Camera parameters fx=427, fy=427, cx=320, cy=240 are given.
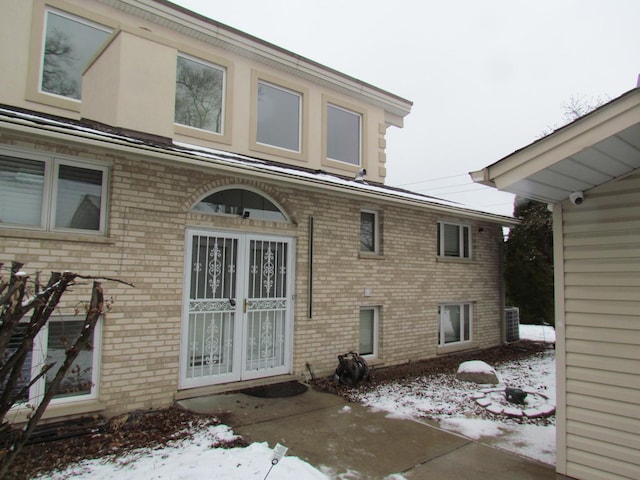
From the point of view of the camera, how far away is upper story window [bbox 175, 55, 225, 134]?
7820mm

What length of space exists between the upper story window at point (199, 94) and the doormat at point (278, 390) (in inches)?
187

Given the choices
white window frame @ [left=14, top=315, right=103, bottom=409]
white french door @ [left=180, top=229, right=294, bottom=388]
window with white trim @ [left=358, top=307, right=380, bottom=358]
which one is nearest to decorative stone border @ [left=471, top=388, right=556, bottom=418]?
window with white trim @ [left=358, top=307, right=380, bottom=358]

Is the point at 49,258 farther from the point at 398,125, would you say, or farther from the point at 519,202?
the point at 519,202

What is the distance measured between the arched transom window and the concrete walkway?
2.64 m

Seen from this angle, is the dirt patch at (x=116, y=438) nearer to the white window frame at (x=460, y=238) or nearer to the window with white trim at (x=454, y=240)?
the white window frame at (x=460, y=238)

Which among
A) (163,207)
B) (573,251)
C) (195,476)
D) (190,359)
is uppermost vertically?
(163,207)

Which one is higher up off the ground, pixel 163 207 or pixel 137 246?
pixel 163 207

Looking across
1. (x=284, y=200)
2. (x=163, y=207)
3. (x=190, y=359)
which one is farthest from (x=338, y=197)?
(x=190, y=359)

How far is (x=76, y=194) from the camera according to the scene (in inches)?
205

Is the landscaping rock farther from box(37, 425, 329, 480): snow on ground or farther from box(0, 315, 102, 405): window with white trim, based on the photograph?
box(0, 315, 102, 405): window with white trim

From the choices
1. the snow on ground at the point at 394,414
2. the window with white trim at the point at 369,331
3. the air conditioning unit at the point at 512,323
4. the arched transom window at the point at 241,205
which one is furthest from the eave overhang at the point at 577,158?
the air conditioning unit at the point at 512,323

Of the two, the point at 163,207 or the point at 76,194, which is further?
the point at 163,207

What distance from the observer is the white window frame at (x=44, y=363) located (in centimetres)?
479

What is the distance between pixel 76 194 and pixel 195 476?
3.55 m
